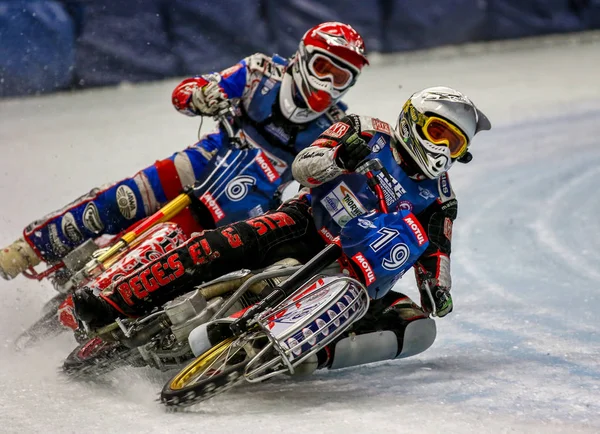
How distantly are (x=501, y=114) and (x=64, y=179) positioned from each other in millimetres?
5248

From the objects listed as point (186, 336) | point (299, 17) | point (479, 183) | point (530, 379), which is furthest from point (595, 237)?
point (299, 17)

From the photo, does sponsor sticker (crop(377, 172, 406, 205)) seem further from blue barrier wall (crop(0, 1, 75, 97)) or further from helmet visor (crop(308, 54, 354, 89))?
blue barrier wall (crop(0, 1, 75, 97))

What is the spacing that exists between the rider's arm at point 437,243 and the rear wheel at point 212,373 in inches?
41.1

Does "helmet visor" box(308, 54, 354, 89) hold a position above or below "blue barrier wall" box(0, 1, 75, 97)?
below

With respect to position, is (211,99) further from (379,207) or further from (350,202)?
(379,207)

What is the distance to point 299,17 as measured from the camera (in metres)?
12.5

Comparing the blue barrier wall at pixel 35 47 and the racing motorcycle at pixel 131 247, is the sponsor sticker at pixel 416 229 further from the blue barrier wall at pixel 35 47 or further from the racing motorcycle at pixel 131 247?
the blue barrier wall at pixel 35 47

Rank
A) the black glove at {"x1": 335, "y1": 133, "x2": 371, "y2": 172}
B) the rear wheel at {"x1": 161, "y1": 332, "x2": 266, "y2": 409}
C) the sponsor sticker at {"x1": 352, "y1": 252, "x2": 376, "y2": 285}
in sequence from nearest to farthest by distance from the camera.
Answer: the rear wheel at {"x1": 161, "y1": 332, "x2": 266, "y2": 409}, the sponsor sticker at {"x1": 352, "y1": 252, "x2": 376, "y2": 285}, the black glove at {"x1": 335, "y1": 133, "x2": 371, "y2": 172}

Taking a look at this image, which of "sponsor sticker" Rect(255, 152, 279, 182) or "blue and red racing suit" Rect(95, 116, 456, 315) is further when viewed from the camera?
"sponsor sticker" Rect(255, 152, 279, 182)

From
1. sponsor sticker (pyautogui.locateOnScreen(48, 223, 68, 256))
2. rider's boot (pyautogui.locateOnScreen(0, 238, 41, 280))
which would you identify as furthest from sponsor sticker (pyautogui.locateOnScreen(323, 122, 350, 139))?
rider's boot (pyautogui.locateOnScreen(0, 238, 41, 280))

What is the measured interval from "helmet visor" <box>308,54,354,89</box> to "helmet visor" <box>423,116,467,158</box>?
3.53 ft

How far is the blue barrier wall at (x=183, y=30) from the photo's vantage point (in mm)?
10898

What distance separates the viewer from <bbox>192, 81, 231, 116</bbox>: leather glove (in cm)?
595

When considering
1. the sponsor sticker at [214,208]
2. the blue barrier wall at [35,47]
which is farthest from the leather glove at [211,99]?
the blue barrier wall at [35,47]
